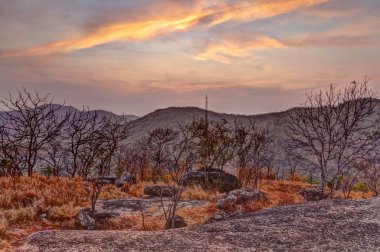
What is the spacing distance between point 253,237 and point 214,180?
22539 millimetres

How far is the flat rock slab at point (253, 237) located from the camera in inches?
316

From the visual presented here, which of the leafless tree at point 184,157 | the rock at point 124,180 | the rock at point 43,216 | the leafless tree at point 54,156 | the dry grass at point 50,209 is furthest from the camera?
the leafless tree at point 54,156

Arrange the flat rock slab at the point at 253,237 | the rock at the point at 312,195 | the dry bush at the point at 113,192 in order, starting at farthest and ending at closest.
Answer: the rock at the point at 312,195 → the dry bush at the point at 113,192 → the flat rock slab at the point at 253,237

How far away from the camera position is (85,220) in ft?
49.6

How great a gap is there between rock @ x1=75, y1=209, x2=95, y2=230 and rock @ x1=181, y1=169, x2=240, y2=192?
1463 cm

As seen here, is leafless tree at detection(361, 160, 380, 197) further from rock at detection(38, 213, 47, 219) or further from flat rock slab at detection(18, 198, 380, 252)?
rock at detection(38, 213, 47, 219)

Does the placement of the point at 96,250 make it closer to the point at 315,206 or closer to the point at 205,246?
the point at 205,246

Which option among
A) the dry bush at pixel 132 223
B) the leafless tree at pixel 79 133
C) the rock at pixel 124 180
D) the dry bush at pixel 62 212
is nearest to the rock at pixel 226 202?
the dry bush at pixel 132 223

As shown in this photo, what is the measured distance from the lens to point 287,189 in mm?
36156

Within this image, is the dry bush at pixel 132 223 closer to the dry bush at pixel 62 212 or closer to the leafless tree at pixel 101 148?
the dry bush at pixel 62 212

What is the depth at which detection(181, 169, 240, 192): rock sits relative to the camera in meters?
30.1

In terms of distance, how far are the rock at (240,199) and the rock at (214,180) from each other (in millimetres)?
7124

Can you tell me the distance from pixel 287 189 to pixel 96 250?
3035cm

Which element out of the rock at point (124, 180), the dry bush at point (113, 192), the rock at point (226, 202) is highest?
the rock at point (124, 180)
